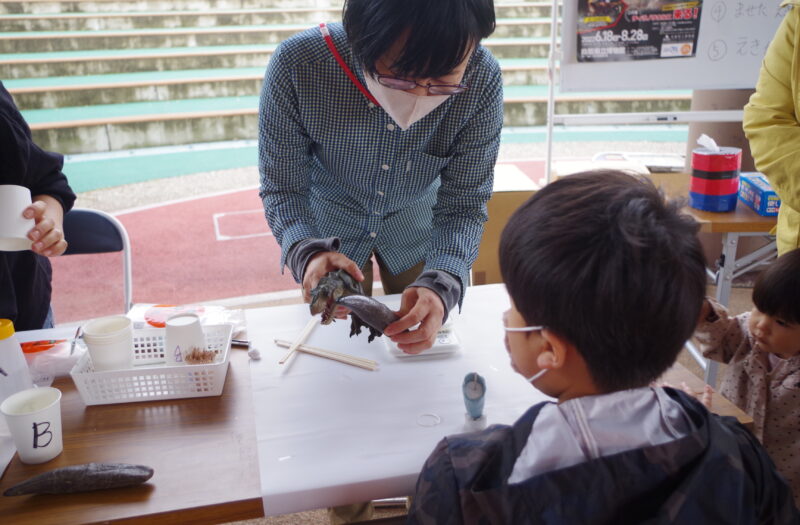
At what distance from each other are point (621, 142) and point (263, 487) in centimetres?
889

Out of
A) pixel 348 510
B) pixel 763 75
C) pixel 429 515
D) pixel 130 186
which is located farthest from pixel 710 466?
pixel 130 186

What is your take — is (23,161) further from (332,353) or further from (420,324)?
(420,324)

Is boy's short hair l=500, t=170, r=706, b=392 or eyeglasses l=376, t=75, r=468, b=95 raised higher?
eyeglasses l=376, t=75, r=468, b=95

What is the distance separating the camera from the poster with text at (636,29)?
126 inches

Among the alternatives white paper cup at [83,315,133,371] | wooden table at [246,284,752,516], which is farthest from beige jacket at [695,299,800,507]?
white paper cup at [83,315,133,371]

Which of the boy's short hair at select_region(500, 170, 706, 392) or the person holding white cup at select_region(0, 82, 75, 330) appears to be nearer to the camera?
the boy's short hair at select_region(500, 170, 706, 392)

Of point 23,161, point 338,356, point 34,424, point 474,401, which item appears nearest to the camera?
point 34,424

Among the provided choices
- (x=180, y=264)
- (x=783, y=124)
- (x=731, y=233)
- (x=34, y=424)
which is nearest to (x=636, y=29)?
(x=731, y=233)

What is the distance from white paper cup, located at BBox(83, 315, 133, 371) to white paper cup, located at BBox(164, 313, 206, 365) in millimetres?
86

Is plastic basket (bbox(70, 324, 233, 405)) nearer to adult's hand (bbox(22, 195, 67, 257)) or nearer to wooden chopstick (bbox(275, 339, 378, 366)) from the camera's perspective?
wooden chopstick (bbox(275, 339, 378, 366))

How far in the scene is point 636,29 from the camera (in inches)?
127

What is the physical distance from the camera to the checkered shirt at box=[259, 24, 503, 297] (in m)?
1.58

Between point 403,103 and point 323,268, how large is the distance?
0.44m

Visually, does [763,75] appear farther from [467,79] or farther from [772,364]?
[467,79]
